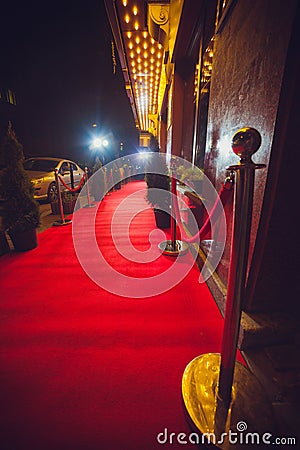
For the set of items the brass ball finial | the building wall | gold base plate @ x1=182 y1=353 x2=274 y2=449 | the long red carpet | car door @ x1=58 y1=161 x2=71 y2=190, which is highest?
the building wall

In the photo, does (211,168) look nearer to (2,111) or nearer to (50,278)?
(50,278)

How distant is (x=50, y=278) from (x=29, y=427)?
66.2 inches

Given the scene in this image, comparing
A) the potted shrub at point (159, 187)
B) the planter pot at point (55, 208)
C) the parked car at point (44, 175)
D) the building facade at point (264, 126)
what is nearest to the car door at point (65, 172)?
the parked car at point (44, 175)

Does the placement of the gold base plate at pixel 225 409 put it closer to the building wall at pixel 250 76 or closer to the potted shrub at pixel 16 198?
the building wall at pixel 250 76

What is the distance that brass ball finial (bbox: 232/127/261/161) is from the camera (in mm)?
858

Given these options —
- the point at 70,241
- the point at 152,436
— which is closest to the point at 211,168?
the point at 152,436

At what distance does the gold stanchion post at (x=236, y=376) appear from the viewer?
2.96 ft

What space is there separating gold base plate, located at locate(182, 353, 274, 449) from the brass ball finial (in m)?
1.35

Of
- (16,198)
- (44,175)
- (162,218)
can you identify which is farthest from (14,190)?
(44,175)

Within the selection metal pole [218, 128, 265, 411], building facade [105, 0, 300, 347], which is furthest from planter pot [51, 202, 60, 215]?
metal pole [218, 128, 265, 411]

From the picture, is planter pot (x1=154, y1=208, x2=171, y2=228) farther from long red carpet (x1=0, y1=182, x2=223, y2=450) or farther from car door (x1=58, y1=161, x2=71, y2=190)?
car door (x1=58, y1=161, x2=71, y2=190)

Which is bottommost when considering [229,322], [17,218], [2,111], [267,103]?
[17,218]

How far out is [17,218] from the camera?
3.28 m

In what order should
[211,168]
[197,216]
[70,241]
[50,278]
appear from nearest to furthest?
1. [211,168]
2. [50,278]
3. [197,216]
4. [70,241]
